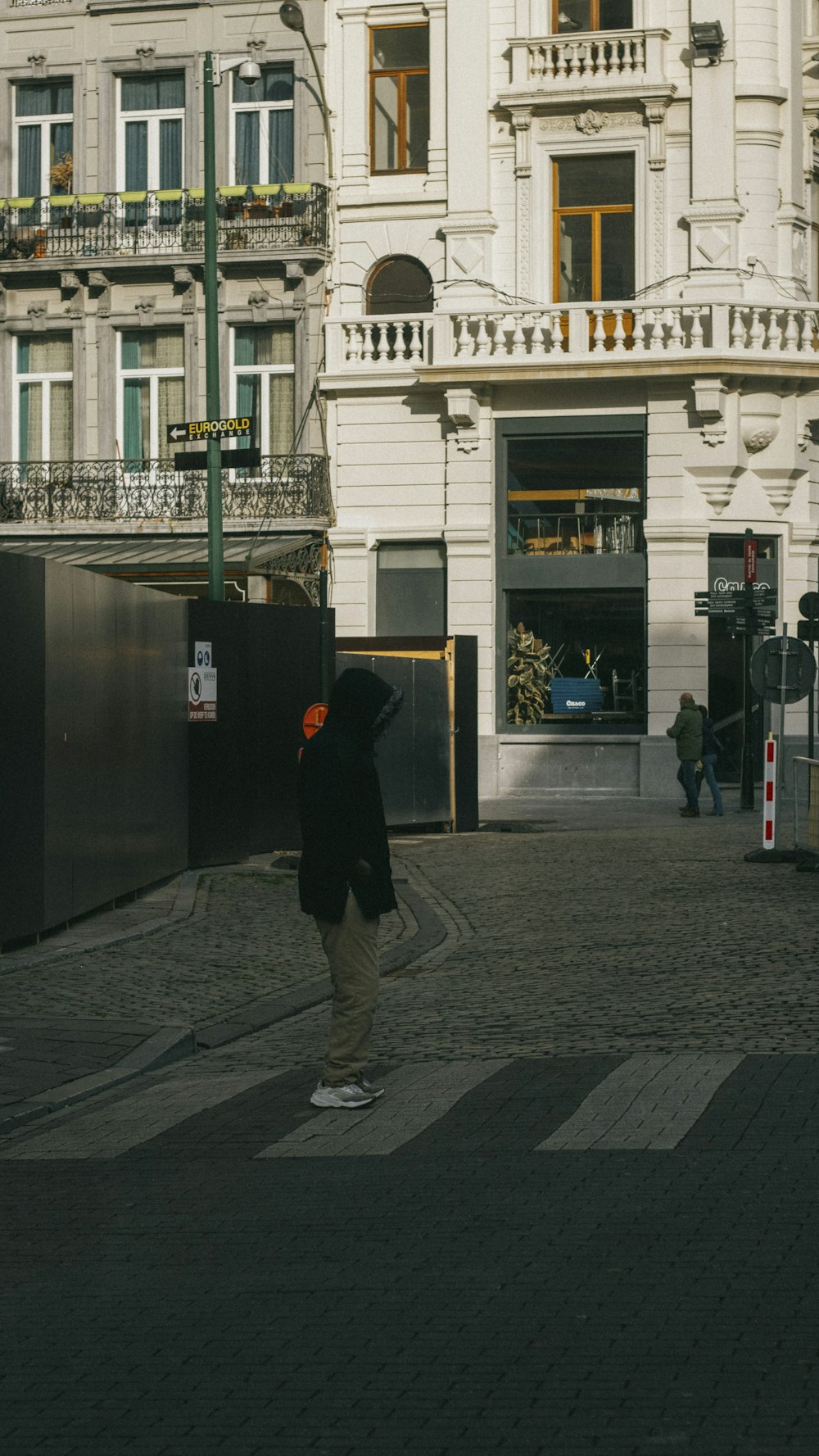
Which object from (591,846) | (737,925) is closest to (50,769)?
(737,925)

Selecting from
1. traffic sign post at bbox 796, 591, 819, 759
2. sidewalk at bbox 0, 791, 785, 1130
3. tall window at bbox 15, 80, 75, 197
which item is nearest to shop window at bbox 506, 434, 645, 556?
traffic sign post at bbox 796, 591, 819, 759

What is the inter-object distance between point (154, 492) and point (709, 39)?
35.6 ft

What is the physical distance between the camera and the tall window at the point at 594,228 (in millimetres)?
30094

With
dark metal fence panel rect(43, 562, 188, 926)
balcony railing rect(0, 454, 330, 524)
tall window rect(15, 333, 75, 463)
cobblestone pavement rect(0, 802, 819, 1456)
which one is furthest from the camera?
tall window rect(15, 333, 75, 463)

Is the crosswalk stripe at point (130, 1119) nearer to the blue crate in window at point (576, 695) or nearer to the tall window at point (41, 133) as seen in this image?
the blue crate in window at point (576, 695)

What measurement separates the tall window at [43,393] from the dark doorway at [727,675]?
426 inches

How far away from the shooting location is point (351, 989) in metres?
8.23

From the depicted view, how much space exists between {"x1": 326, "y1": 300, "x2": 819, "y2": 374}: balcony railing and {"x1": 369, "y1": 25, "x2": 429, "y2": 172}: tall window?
284cm

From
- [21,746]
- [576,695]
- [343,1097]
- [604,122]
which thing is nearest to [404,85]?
[604,122]

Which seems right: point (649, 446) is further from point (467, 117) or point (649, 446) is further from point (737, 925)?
point (737, 925)

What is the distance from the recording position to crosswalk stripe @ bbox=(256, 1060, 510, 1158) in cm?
733

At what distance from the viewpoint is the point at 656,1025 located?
32.8 feet

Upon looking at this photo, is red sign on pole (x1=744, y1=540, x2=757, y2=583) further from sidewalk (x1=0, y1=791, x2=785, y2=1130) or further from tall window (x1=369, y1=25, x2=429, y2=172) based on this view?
tall window (x1=369, y1=25, x2=429, y2=172)

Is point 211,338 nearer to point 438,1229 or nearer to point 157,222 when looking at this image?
point 157,222
